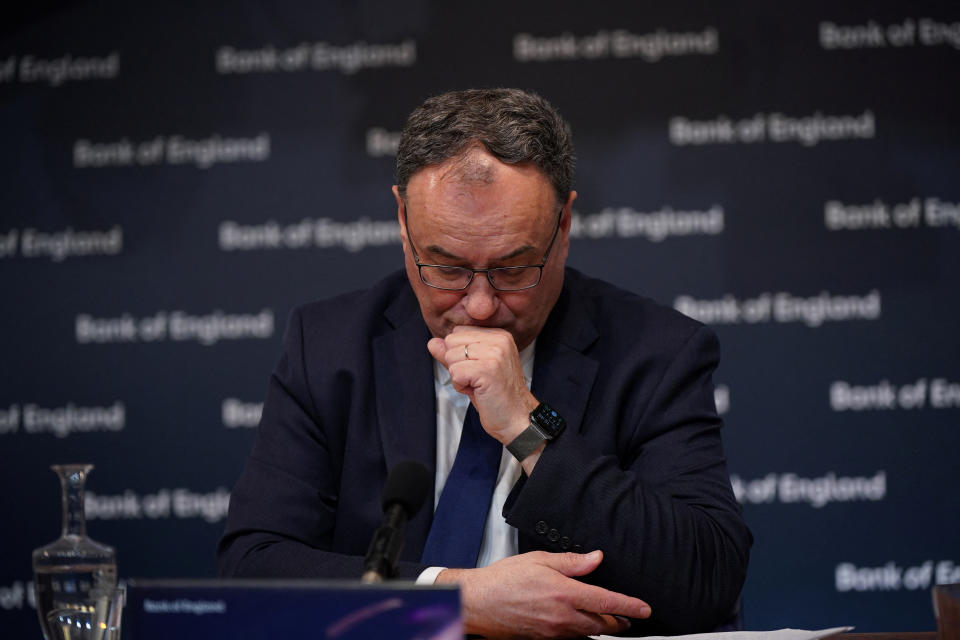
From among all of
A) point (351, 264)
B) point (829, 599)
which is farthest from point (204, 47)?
point (829, 599)

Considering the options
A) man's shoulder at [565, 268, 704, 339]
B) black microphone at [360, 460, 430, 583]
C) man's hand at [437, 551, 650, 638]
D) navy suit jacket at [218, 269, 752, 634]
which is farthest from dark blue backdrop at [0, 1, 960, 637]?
black microphone at [360, 460, 430, 583]

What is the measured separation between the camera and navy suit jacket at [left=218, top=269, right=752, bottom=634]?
1.71m

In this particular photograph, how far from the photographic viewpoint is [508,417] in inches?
69.9

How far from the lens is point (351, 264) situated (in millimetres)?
3775

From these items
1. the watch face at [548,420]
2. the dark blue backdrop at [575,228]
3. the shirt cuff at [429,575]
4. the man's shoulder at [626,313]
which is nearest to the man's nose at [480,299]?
the watch face at [548,420]

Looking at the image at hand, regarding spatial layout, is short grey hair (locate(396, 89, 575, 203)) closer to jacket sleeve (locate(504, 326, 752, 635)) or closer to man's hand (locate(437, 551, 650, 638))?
jacket sleeve (locate(504, 326, 752, 635))

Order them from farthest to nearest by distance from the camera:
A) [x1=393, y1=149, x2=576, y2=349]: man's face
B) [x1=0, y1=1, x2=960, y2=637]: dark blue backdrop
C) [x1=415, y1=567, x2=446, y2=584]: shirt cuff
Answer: [x1=0, y1=1, x2=960, y2=637]: dark blue backdrop, [x1=393, y1=149, x2=576, y2=349]: man's face, [x1=415, y1=567, x2=446, y2=584]: shirt cuff

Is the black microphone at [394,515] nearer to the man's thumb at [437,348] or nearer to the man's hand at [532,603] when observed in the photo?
the man's hand at [532,603]

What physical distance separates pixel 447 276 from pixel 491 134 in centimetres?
28

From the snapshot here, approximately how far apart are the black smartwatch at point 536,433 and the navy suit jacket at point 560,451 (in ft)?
0.07

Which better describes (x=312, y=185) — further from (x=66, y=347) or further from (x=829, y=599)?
(x=829, y=599)

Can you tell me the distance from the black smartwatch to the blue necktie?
0.17m

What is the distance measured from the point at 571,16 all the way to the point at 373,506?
94.8 inches

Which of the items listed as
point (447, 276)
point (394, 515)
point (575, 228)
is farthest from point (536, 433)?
point (575, 228)
